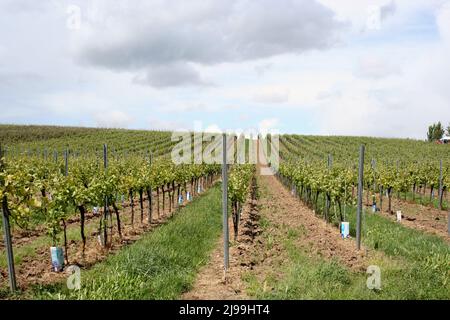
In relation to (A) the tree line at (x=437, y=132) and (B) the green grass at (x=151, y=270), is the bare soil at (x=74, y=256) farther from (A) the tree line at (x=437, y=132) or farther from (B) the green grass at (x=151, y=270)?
(A) the tree line at (x=437, y=132)

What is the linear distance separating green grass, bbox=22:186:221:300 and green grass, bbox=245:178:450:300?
1.36 metres

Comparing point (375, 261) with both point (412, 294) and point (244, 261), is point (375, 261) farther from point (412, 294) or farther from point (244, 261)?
point (244, 261)

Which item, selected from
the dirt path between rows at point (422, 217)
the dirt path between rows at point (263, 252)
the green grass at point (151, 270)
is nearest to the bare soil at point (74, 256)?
the green grass at point (151, 270)

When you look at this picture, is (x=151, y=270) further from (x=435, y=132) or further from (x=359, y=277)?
(x=435, y=132)

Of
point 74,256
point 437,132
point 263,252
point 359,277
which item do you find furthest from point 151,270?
point 437,132

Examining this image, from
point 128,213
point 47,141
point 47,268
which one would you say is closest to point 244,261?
point 47,268

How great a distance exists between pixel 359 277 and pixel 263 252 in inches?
103

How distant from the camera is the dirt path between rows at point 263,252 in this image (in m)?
7.32

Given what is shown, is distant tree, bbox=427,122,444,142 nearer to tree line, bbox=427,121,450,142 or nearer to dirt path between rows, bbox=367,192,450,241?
tree line, bbox=427,121,450,142

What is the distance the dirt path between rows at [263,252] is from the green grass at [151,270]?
0.29 meters
